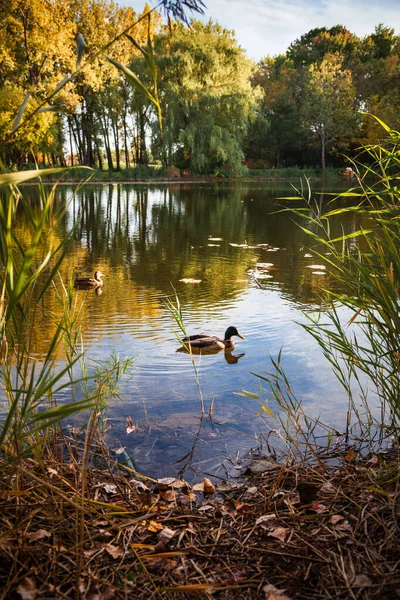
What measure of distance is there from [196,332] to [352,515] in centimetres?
354

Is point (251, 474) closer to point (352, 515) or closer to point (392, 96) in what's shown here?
point (352, 515)

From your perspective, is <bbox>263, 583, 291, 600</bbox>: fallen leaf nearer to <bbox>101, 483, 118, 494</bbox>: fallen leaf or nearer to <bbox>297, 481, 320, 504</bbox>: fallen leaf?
<bbox>297, 481, 320, 504</bbox>: fallen leaf

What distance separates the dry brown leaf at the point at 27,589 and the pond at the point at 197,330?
1085 millimetres

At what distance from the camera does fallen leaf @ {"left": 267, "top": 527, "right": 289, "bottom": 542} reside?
1705 millimetres

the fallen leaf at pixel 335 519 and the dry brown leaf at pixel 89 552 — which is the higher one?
the dry brown leaf at pixel 89 552

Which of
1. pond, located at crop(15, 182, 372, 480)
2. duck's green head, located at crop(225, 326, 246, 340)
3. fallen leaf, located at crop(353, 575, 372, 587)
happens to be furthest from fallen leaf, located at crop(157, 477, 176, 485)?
duck's green head, located at crop(225, 326, 246, 340)

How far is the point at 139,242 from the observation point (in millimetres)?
10734

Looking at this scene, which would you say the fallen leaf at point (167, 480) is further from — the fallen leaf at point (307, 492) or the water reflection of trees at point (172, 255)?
the water reflection of trees at point (172, 255)

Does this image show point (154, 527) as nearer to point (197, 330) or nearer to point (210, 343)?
point (210, 343)

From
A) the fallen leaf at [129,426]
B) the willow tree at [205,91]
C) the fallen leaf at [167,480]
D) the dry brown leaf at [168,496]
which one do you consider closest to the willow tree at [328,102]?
the willow tree at [205,91]

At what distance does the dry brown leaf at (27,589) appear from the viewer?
1310 millimetres

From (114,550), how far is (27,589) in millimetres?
312

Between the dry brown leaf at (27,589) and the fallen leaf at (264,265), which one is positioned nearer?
the dry brown leaf at (27,589)

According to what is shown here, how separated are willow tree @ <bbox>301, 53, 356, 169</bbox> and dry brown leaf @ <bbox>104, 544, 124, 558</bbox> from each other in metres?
44.0
